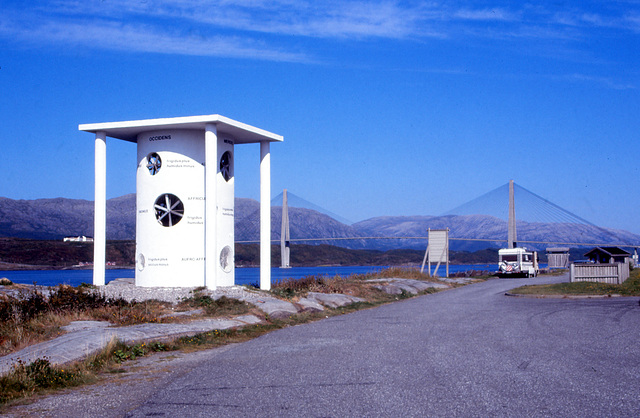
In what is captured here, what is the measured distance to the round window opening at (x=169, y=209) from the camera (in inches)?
740

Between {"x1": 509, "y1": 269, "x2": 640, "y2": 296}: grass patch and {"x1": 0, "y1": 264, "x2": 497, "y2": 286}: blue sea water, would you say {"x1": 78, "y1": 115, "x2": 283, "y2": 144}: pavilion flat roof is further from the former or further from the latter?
{"x1": 509, "y1": 269, "x2": 640, "y2": 296}: grass patch

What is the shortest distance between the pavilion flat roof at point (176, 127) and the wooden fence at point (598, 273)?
610 inches

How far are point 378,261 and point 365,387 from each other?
104054mm

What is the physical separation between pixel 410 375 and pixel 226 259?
12.9 m

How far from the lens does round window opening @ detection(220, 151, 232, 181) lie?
19.8 m

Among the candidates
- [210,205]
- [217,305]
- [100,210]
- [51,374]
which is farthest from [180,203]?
[51,374]

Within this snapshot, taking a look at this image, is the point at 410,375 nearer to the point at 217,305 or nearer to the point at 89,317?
the point at 89,317

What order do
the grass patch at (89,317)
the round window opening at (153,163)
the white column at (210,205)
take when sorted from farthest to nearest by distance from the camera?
the round window opening at (153,163) → the white column at (210,205) → the grass patch at (89,317)

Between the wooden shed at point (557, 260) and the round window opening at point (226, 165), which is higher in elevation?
the round window opening at point (226, 165)

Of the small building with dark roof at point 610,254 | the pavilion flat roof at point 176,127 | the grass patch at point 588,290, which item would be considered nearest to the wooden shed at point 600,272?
the grass patch at point 588,290

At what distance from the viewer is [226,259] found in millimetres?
19750

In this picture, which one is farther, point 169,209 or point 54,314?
point 169,209

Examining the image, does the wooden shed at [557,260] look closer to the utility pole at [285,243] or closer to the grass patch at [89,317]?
the utility pole at [285,243]

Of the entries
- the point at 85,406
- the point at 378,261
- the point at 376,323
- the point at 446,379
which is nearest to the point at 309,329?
the point at 376,323
